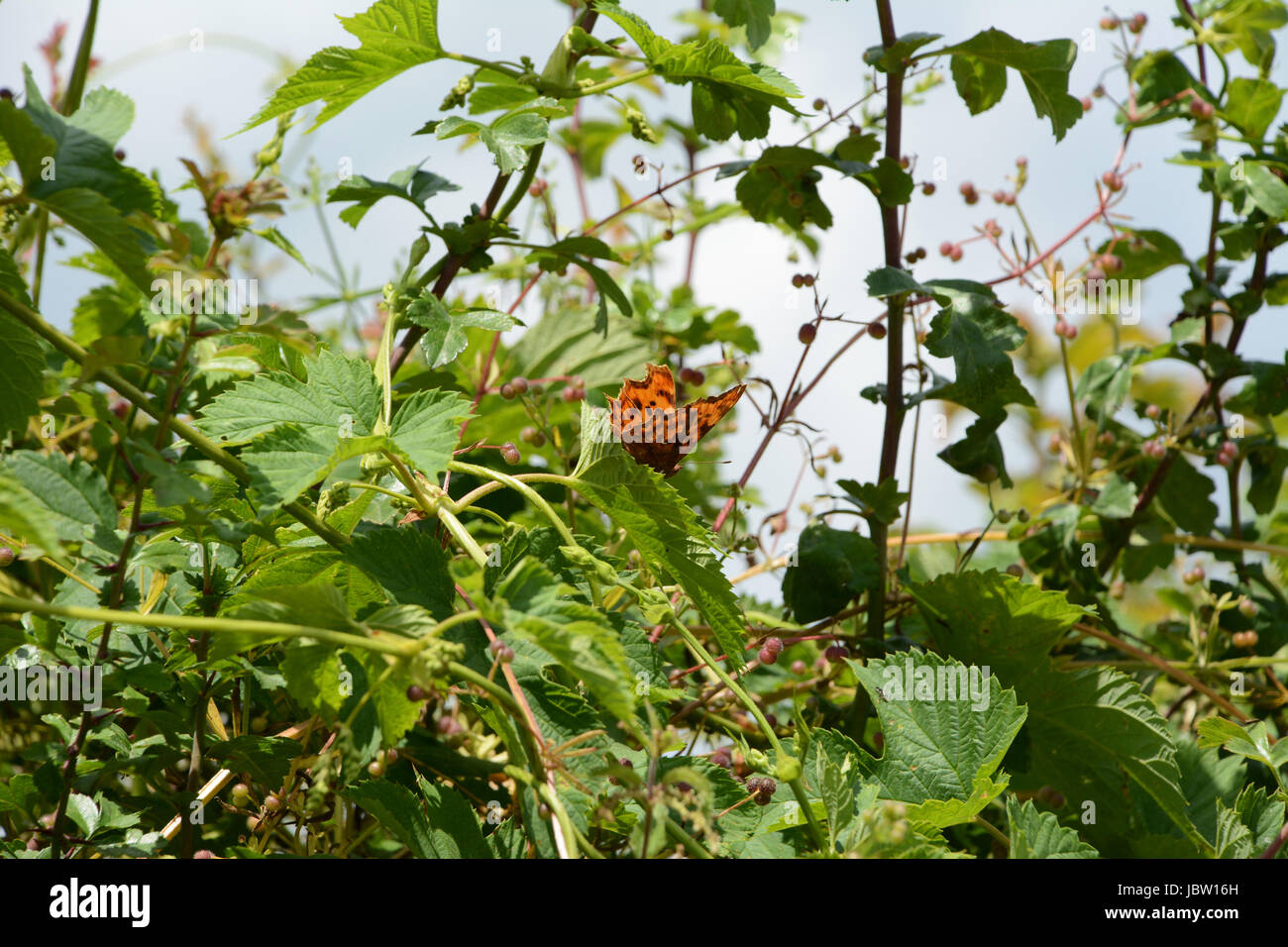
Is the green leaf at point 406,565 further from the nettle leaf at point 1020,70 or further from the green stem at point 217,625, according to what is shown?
the nettle leaf at point 1020,70

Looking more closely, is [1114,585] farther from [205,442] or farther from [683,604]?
[205,442]

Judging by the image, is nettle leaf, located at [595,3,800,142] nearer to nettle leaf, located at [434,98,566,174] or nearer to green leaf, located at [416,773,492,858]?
nettle leaf, located at [434,98,566,174]

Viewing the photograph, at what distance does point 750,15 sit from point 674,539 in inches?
20.7

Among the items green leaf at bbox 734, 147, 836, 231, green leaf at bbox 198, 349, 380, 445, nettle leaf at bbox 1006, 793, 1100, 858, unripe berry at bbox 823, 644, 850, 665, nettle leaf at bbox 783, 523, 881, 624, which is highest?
green leaf at bbox 734, 147, 836, 231

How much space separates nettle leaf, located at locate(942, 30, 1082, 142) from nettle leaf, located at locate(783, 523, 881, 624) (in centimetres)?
47

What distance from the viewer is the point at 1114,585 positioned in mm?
1378

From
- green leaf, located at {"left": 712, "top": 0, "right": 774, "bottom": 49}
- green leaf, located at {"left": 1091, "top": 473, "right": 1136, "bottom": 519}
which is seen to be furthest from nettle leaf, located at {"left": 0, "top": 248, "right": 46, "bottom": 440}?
green leaf, located at {"left": 1091, "top": 473, "right": 1136, "bottom": 519}

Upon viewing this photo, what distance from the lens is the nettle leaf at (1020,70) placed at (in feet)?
3.49

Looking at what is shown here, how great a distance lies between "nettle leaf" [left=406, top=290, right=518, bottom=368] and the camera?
2.95ft

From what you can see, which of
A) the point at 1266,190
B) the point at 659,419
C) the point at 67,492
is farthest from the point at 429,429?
the point at 1266,190

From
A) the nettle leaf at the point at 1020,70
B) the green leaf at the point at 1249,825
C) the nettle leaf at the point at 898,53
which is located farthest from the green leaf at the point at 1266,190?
the green leaf at the point at 1249,825

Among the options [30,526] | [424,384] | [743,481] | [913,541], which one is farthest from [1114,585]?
[30,526]

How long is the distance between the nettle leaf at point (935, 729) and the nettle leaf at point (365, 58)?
644 millimetres
